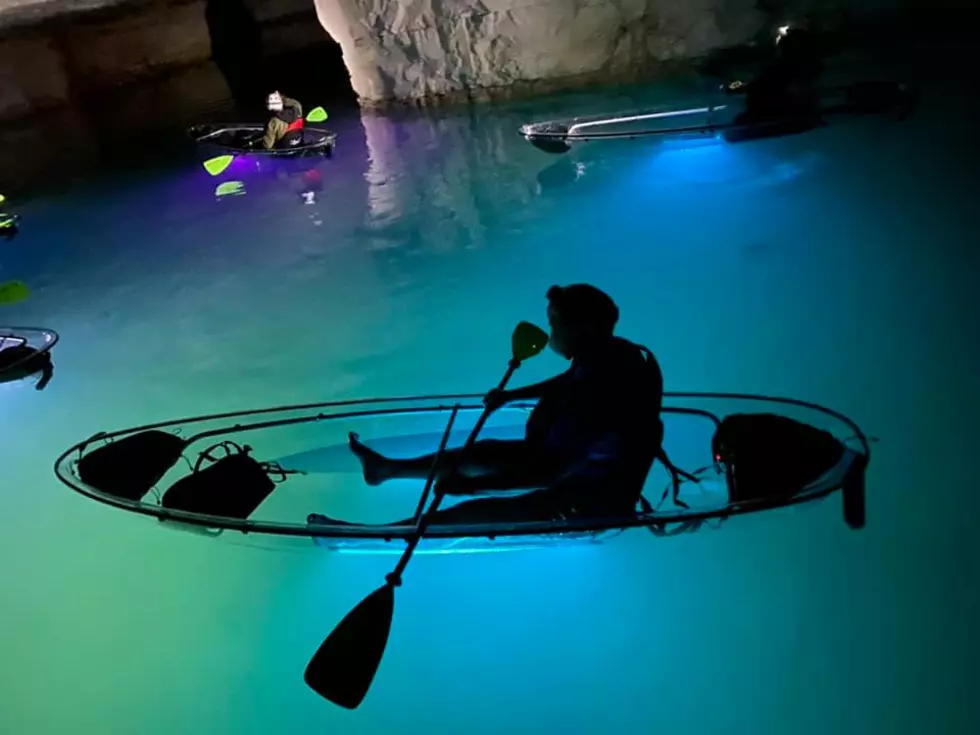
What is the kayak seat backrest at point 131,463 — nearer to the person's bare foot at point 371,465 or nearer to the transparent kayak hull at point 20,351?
the person's bare foot at point 371,465

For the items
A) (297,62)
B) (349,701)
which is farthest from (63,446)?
(297,62)

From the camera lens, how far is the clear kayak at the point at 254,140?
28.5 feet

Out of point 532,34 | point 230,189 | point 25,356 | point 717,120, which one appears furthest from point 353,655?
point 532,34

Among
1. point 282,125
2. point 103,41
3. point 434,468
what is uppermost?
point 103,41

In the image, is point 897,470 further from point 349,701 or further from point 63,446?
point 63,446

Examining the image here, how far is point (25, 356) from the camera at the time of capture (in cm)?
537

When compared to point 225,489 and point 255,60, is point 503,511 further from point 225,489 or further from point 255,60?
point 255,60

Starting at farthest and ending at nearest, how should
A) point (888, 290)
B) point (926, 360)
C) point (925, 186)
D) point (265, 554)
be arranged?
point (925, 186) < point (888, 290) < point (926, 360) < point (265, 554)

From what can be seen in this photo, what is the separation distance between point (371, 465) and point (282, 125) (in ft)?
19.2

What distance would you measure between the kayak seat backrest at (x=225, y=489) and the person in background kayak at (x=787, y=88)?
205 inches

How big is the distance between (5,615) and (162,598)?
742 millimetres

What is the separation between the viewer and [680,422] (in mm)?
3914

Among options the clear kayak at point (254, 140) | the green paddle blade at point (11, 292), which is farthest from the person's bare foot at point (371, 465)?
the clear kayak at point (254, 140)

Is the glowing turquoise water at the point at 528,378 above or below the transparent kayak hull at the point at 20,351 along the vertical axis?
below
